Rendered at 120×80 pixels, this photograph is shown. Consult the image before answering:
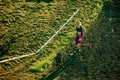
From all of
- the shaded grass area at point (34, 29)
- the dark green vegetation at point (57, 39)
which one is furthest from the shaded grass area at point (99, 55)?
the shaded grass area at point (34, 29)

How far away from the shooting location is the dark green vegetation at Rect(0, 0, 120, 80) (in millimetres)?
13480

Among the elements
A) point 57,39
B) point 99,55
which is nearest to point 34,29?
point 57,39

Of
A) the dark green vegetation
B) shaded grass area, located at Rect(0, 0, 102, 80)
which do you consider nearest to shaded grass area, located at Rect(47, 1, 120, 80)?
the dark green vegetation

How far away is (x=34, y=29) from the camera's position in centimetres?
1585

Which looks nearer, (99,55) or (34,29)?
(99,55)

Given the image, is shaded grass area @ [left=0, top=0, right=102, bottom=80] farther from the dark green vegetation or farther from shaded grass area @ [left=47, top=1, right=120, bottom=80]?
shaded grass area @ [left=47, top=1, right=120, bottom=80]

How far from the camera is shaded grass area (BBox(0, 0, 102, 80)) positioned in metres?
13.5

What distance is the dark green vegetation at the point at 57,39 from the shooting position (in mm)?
13480

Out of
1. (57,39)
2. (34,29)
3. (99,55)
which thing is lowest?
(99,55)

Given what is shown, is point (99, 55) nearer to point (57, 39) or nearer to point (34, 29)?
point (57, 39)

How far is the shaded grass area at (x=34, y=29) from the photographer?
13.5 m

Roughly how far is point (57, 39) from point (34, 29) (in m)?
1.74

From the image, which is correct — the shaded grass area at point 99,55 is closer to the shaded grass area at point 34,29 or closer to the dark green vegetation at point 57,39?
the dark green vegetation at point 57,39

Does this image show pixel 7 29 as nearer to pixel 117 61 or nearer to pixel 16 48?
pixel 16 48
